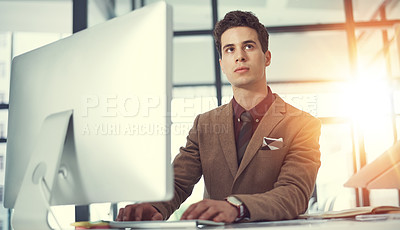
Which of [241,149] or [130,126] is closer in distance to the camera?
[130,126]

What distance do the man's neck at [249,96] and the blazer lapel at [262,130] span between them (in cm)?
8

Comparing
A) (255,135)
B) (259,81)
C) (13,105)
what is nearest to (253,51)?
(259,81)

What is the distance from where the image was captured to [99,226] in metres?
0.81

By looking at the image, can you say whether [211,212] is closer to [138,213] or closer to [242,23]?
[138,213]

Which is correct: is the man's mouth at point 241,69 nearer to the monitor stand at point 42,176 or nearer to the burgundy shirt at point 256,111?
the burgundy shirt at point 256,111

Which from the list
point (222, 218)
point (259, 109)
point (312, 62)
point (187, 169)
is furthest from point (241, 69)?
point (312, 62)

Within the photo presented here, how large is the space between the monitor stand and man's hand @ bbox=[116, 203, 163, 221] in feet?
0.98

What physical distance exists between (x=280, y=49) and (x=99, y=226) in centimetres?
388

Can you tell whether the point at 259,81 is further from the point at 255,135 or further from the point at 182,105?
the point at 182,105

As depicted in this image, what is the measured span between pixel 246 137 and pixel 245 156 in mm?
126

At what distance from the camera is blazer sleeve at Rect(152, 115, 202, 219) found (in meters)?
1.37

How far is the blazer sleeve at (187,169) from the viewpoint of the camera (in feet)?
4.50

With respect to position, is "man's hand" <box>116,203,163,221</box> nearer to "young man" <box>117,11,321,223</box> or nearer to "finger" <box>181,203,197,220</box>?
"young man" <box>117,11,321,223</box>

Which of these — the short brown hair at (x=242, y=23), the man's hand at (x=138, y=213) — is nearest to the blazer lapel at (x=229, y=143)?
the short brown hair at (x=242, y=23)
